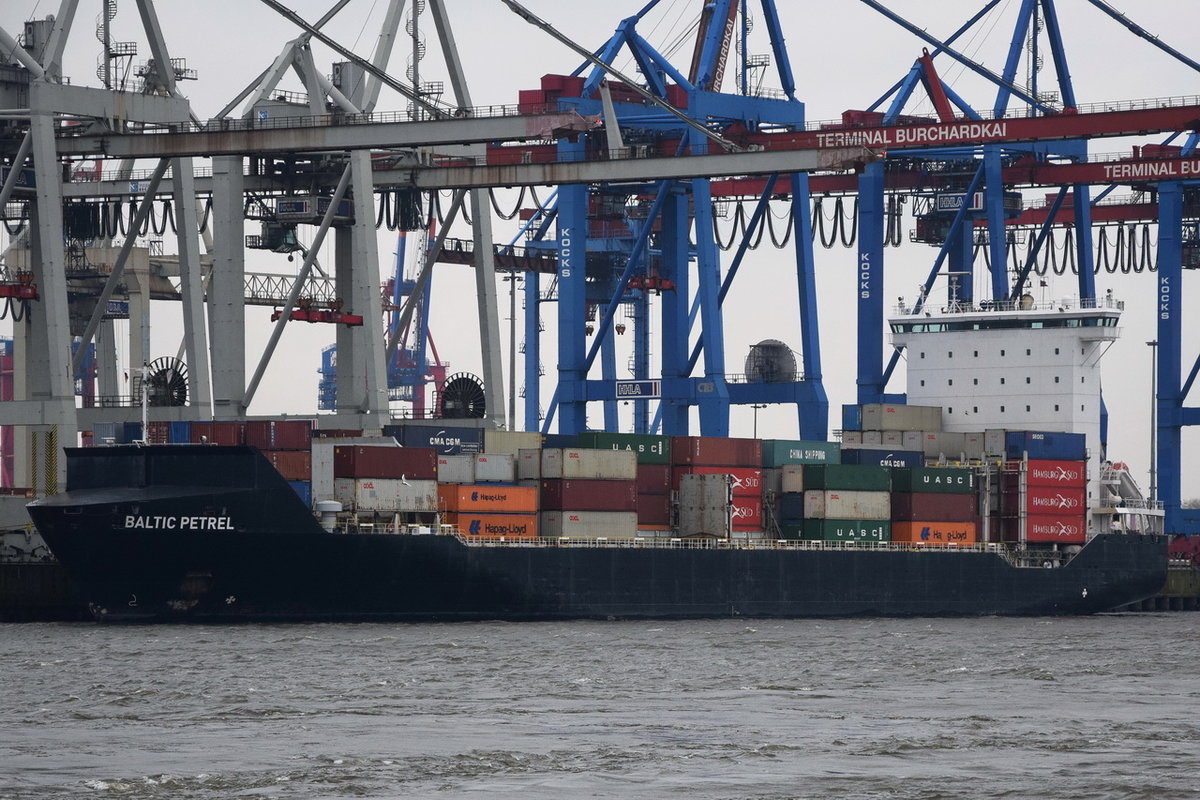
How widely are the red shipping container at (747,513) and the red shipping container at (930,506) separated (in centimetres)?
392

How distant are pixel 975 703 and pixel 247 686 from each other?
11039mm

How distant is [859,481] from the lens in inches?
1978

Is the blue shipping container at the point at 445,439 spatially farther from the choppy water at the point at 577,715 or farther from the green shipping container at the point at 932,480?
the green shipping container at the point at 932,480

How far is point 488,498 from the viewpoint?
149 ft

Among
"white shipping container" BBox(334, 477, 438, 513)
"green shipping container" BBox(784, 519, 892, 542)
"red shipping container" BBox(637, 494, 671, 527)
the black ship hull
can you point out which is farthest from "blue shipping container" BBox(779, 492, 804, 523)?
"white shipping container" BBox(334, 477, 438, 513)

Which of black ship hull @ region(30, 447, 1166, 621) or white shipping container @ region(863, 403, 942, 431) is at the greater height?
white shipping container @ region(863, 403, 942, 431)

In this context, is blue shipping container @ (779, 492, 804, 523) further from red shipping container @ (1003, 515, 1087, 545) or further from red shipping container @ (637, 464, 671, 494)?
red shipping container @ (1003, 515, 1087, 545)

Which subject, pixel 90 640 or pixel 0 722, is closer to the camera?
pixel 0 722

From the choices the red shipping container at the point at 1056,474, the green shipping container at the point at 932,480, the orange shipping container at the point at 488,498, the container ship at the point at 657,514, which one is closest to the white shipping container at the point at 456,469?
the container ship at the point at 657,514

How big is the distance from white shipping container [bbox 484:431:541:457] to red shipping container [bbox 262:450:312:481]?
16.6 feet

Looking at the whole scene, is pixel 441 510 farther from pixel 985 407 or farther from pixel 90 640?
pixel 985 407

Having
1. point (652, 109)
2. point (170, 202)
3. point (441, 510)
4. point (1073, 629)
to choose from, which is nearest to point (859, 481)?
point (1073, 629)

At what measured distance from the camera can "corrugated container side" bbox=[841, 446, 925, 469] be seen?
51906 millimetres

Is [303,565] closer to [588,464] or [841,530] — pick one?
[588,464]
